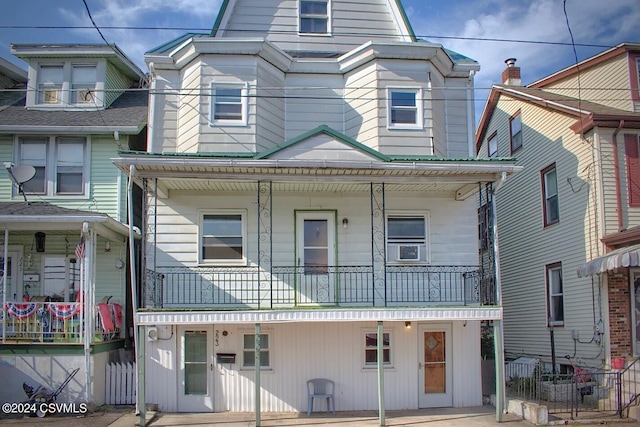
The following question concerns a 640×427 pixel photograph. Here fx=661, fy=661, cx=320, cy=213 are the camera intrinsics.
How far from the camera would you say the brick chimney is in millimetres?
23047

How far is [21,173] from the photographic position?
1634 centimetres

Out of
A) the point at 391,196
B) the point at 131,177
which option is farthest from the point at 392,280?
the point at 131,177

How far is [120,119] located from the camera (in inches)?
703

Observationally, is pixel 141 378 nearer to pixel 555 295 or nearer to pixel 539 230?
pixel 555 295

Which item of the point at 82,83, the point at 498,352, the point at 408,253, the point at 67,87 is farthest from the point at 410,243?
the point at 67,87

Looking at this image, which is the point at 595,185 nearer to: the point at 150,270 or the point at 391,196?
the point at 391,196

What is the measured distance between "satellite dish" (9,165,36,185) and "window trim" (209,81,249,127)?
4.74 m

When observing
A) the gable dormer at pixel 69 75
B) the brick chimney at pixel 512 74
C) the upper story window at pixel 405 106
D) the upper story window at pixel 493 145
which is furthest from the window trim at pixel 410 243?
the brick chimney at pixel 512 74

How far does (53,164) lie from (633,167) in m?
14.9

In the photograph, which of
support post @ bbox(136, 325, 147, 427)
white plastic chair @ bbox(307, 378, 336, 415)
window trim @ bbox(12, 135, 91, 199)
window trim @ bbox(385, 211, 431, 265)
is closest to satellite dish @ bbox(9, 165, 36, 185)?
window trim @ bbox(12, 135, 91, 199)

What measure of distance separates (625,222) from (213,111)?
10.3 meters

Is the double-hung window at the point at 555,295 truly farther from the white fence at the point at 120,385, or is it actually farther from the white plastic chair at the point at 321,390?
the white fence at the point at 120,385

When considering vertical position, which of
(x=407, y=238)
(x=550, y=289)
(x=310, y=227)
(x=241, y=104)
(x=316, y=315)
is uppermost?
(x=241, y=104)

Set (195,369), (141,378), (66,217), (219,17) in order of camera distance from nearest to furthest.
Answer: (141,378) → (66,217) → (195,369) → (219,17)
